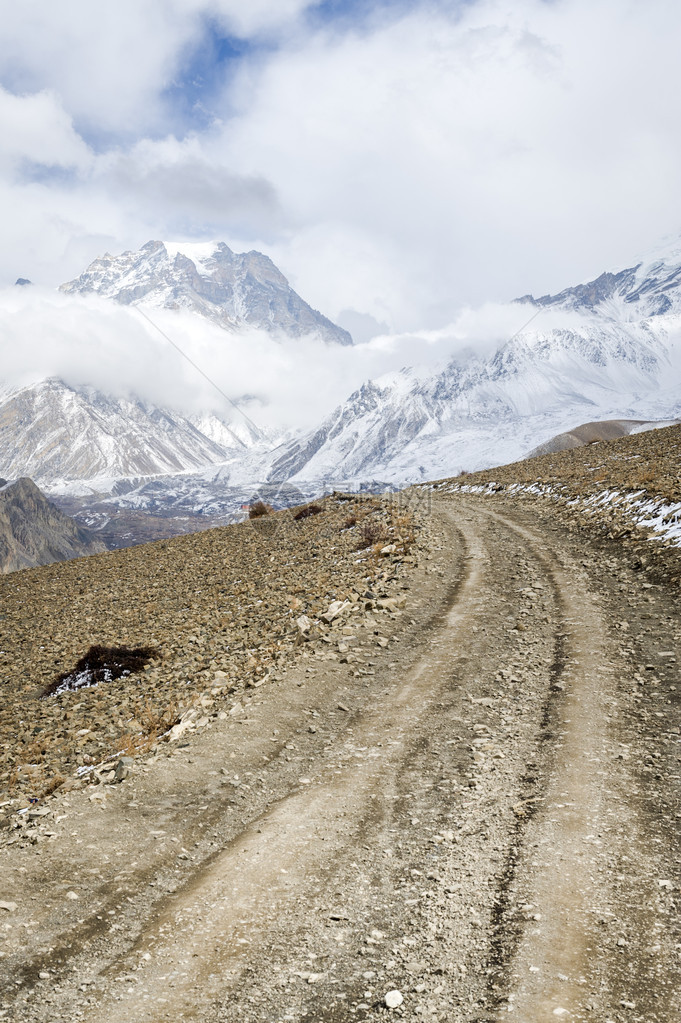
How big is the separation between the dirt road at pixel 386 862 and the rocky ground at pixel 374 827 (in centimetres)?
3

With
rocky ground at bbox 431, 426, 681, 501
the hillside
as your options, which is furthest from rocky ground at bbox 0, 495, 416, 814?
rocky ground at bbox 431, 426, 681, 501

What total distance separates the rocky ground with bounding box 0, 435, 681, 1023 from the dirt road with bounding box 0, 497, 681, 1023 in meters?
0.03

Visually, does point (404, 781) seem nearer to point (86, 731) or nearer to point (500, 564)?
point (86, 731)

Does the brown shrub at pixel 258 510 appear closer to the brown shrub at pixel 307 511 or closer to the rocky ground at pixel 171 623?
the brown shrub at pixel 307 511

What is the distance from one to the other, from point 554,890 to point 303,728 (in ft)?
17.4

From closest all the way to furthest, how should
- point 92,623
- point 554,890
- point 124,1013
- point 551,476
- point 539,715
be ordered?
point 124,1013 < point 554,890 < point 539,715 < point 92,623 < point 551,476

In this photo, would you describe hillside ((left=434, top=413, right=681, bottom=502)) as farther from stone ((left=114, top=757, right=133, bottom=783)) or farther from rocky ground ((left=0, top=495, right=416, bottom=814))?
stone ((left=114, top=757, right=133, bottom=783))

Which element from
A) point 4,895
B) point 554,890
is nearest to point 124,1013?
point 4,895

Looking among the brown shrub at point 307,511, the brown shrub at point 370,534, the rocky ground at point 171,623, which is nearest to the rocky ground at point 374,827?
the rocky ground at point 171,623

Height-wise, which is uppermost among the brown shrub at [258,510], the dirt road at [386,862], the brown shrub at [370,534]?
the brown shrub at [258,510]

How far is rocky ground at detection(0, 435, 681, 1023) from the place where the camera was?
5.19m

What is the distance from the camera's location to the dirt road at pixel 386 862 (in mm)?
5121

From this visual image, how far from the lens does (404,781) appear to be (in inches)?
339

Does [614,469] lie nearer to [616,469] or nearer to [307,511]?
[616,469]
